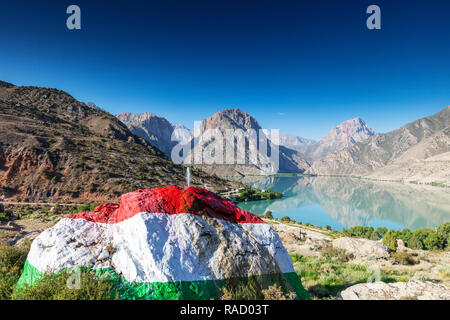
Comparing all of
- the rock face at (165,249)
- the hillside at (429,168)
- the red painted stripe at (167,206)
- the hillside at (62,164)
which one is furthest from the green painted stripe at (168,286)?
the hillside at (429,168)

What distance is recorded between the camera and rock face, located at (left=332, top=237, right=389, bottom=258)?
1542 centimetres

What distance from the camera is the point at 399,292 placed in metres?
6.72

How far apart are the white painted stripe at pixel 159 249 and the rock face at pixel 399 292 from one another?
3109 millimetres

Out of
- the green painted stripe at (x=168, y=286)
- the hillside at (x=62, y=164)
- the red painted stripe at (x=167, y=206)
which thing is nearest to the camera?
the green painted stripe at (x=168, y=286)

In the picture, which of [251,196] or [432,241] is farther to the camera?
[251,196]

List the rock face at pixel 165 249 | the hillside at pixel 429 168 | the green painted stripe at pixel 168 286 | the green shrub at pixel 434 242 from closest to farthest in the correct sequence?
the green painted stripe at pixel 168 286 → the rock face at pixel 165 249 → the green shrub at pixel 434 242 → the hillside at pixel 429 168

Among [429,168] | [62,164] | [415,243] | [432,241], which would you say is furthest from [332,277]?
[429,168]

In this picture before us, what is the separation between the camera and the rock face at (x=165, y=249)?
4781 mm

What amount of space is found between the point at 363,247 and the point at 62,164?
5350 centimetres

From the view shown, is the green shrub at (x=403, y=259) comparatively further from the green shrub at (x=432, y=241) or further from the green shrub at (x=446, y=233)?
the green shrub at (x=446, y=233)

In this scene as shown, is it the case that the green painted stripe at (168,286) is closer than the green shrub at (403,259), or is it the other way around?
the green painted stripe at (168,286)

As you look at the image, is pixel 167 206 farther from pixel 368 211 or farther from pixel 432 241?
pixel 368 211

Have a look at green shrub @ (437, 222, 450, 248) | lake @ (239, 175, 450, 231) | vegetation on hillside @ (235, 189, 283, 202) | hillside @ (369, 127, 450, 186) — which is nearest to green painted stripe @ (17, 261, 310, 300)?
green shrub @ (437, 222, 450, 248)

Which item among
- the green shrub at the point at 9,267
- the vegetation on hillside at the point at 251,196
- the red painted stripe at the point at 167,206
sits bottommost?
the vegetation on hillside at the point at 251,196
